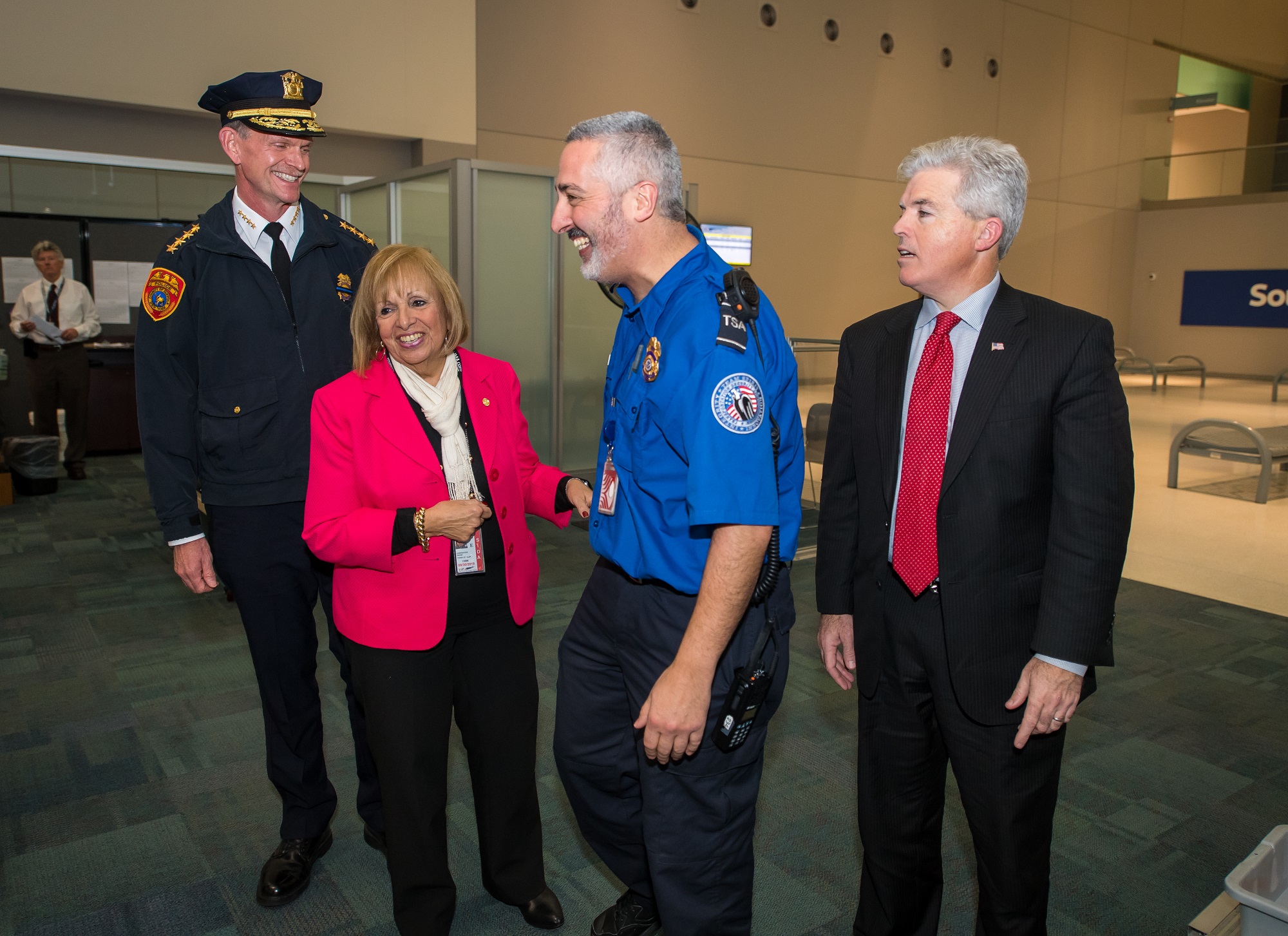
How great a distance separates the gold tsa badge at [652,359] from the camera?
147 centimetres

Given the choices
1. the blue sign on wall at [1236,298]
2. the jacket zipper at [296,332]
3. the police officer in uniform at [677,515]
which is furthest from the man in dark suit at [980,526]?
the blue sign on wall at [1236,298]

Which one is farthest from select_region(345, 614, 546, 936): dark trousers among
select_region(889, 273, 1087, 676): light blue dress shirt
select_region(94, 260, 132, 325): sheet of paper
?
select_region(94, 260, 132, 325): sheet of paper

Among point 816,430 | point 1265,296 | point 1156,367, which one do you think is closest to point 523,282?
point 816,430

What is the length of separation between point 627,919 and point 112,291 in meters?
8.19

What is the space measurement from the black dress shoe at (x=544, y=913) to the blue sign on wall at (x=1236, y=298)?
1820 centimetres

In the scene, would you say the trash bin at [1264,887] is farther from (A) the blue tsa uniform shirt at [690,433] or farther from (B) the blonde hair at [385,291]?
(B) the blonde hair at [385,291]

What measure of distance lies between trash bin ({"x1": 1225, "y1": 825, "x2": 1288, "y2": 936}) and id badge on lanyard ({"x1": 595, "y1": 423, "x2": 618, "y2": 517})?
1217mm

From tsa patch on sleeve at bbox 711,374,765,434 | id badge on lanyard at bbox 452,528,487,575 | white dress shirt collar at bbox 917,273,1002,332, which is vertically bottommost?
id badge on lanyard at bbox 452,528,487,575

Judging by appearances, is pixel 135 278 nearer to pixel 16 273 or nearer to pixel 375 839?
pixel 16 273

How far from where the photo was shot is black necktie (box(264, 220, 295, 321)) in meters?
2.07

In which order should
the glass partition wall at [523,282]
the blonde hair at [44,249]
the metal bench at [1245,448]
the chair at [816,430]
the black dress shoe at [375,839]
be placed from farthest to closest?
the blonde hair at [44,249]
the metal bench at [1245,448]
the glass partition wall at [523,282]
the chair at [816,430]
the black dress shoe at [375,839]

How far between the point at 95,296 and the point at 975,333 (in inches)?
338

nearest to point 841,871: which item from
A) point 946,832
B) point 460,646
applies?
point 946,832

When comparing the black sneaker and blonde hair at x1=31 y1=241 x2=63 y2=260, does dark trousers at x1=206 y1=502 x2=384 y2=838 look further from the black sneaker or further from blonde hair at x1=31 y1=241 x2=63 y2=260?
blonde hair at x1=31 y1=241 x2=63 y2=260
